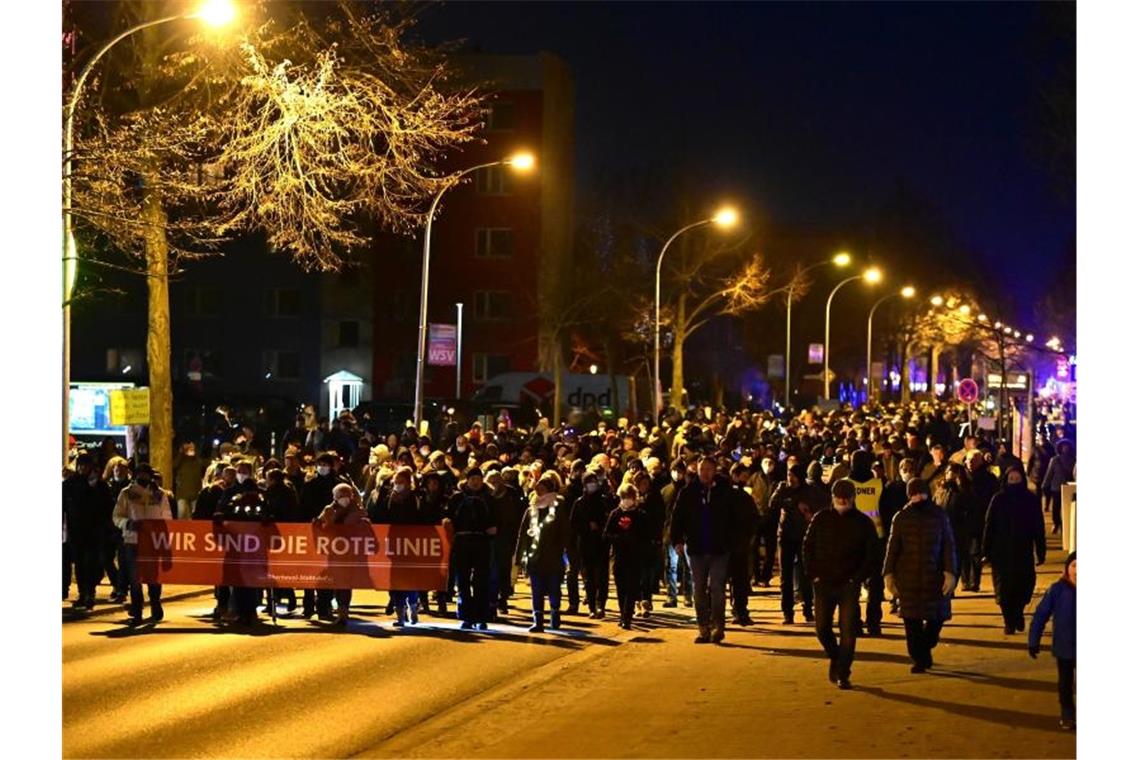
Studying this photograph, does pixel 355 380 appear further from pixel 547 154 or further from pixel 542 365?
pixel 547 154

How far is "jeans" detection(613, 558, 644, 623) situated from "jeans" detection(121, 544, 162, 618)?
490 centimetres

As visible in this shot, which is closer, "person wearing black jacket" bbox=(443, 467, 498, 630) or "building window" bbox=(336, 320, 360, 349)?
"person wearing black jacket" bbox=(443, 467, 498, 630)

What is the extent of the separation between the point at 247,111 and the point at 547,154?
53351 millimetres

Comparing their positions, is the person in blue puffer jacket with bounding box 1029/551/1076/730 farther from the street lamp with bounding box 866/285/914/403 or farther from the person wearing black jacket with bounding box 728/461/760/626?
the street lamp with bounding box 866/285/914/403

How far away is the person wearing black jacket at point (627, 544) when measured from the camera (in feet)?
65.9

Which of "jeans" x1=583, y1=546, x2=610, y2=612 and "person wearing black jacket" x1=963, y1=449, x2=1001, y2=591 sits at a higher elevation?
"person wearing black jacket" x1=963, y1=449, x2=1001, y2=591

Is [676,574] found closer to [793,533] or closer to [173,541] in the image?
[793,533]

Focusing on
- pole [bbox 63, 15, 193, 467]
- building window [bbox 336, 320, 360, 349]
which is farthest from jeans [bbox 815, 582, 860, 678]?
building window [bbox 336, 320, 360, 349]

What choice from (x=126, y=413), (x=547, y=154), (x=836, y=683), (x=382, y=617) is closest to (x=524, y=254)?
(x=547, y=154)

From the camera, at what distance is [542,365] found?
77688 mm

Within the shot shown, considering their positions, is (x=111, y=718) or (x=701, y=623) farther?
(x=701, y=623)

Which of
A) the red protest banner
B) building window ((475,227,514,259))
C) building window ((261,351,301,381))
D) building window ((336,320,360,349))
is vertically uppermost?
building window ((475,227,514,259))

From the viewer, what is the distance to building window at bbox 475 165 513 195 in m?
77.7

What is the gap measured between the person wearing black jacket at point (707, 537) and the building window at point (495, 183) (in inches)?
2361
